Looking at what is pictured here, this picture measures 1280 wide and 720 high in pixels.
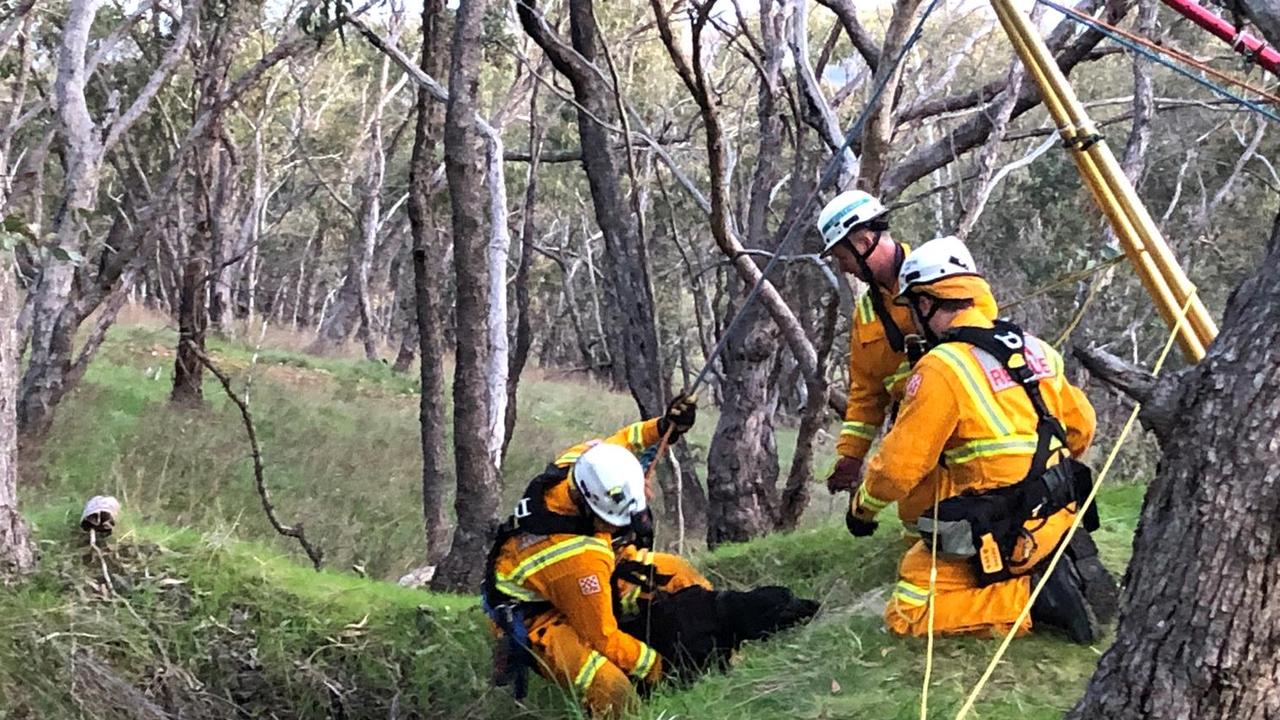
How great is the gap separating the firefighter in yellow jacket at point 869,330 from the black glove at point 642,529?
0.85 meters

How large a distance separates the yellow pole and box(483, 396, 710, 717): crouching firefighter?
2.21 meters

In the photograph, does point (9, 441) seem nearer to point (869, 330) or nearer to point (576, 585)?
point (576, 585)

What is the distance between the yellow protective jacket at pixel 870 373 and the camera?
4.96 meters

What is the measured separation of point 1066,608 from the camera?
426 cm

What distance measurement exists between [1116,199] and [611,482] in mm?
2278

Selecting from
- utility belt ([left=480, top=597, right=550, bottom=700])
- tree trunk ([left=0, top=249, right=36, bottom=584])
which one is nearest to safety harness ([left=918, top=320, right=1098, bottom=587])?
utility belt ([left=480, top=597, right=550, bottom=700])

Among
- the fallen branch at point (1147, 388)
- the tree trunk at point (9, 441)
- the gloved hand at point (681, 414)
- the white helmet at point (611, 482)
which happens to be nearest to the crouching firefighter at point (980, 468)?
the white helmet at point (611, 482)

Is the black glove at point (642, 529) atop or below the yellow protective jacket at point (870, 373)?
below

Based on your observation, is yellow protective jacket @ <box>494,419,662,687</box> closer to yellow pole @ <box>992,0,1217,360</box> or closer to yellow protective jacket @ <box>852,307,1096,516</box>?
yellow protective jacket @ <box>852,307,1096,516</box>

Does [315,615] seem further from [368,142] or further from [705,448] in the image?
[368,142]

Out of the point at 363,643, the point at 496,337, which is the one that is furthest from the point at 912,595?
the point at 496,337

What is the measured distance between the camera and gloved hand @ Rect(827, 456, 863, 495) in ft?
16.6

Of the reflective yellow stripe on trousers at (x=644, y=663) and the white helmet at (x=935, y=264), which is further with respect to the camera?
the reflective yellow stripe on trousers at (x=644, y=663)

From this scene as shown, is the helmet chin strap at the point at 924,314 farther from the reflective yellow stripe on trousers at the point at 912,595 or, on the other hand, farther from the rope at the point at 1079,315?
the reflective yellow stripe on trousers at the point at 912,595
